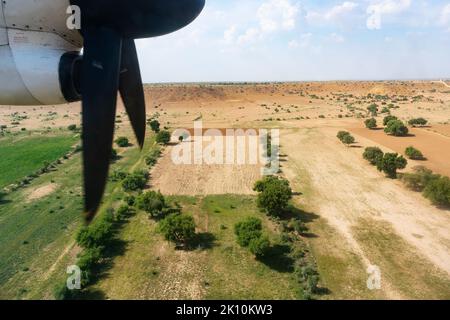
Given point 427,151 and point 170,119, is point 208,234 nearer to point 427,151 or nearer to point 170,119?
point 427,151

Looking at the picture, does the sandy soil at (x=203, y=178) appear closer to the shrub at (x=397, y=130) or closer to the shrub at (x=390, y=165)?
the shrub at (x=390, y=165)

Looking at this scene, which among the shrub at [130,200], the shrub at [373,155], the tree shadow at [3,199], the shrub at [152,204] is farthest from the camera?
the shrub at [373,155]

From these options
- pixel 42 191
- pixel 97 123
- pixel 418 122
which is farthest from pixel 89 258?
pixel 418 122

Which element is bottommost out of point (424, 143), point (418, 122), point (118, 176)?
point (118, 176)

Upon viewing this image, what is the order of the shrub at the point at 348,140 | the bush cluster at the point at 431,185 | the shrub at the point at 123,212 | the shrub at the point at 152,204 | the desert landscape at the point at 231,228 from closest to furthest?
the desert landscape at the point at 231,228, the shrub at the point at 123,212, the shrub at the point at 152,204, the bush cluster at the point at 431,185, the shrub at the point at 348,140

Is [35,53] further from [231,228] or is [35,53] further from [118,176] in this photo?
[118,176]

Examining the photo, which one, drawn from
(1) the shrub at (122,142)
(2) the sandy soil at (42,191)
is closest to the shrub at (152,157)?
(1) the shrub at (122,142)

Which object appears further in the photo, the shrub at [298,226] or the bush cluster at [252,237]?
the shrub at [298,226]
